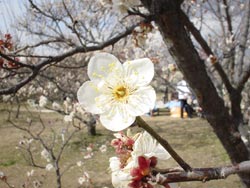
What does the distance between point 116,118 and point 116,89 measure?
106 mm

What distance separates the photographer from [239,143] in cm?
199

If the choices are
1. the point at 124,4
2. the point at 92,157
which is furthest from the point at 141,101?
the point at 92,157

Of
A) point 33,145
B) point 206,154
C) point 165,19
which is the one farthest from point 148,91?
point 33,145

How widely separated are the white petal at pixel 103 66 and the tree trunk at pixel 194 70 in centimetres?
74

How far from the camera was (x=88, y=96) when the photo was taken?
0.85 meters

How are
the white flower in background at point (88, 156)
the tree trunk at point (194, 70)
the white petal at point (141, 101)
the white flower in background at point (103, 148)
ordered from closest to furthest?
the white petal at point (141, 101) < the tree trunk at point (194, 70) < the white flower in background at point (88, 156) < the white flower in background at point (103, 148)

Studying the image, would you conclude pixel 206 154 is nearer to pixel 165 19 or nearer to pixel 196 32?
pixel 196 32

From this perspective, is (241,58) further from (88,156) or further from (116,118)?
(88,156)

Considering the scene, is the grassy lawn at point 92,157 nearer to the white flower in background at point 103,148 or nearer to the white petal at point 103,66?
the white flower in background at point 103,148

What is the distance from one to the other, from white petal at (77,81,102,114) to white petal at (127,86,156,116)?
8 centimetres

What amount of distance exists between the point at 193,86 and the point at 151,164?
43.3 inches

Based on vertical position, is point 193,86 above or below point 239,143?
above

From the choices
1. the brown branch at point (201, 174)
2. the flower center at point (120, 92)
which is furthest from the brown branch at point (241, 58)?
the brown branch at point (201, 174)

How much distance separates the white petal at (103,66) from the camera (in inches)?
34.6
